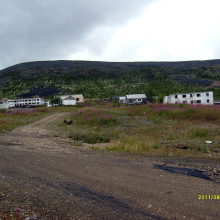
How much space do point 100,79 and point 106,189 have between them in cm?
9678

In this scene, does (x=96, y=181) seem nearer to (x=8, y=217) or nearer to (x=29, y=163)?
(x=8, y=217)

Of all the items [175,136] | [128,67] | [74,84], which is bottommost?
[175,136]

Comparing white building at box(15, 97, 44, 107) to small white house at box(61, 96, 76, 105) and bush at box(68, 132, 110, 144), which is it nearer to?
small white house at box(61, 96, 76, 105)

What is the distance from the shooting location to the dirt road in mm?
3936

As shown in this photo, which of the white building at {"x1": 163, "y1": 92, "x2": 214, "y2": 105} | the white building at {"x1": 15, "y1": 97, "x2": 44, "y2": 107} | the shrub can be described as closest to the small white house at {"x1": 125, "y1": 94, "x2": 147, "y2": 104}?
the white building at {"x1": 163, "y1": 92, "x2": 214, "y2": 105}

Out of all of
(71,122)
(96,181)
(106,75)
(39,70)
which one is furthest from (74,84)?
(96,181)

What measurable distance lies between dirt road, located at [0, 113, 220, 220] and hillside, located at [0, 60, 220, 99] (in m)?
67.8

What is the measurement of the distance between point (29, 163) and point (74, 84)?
299 ft

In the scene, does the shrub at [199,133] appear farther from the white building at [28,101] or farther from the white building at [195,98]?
the white building at [28,101]

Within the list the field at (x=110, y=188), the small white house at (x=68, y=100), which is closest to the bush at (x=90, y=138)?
the field at (x=110, y=188)

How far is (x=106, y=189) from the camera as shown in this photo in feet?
16.4

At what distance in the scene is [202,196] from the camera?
473 cm

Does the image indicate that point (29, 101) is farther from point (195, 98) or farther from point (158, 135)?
point (158, 135)
